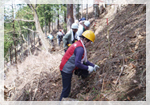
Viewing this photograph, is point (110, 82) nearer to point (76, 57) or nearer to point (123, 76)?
point (123, 76)

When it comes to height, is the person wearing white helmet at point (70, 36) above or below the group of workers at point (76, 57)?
above

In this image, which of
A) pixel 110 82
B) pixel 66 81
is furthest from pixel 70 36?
pixel 110 82

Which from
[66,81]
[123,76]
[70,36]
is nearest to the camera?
[123,76]

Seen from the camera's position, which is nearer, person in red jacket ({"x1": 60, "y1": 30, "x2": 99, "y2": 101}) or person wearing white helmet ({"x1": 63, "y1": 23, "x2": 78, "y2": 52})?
person in red jacket ({"x1": 60, "y1": 30, "x2": 99, "y2": 101})

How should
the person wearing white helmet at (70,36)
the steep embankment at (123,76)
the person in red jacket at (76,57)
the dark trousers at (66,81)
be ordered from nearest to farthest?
the steep embankment at (123,76) → the person in red jacket at (76,57) → the dark trousers at (66,81) → the person wearing white helmet at (70,36)

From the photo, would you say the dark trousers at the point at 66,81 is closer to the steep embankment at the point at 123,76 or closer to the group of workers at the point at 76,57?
the group of workers at the point at 76,57

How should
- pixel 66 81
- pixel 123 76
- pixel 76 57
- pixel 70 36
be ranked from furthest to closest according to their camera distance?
pixel 70 36 < pixel 66 81 < pixel 123 76 < pixel 76 57

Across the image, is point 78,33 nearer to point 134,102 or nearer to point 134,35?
point 134,35

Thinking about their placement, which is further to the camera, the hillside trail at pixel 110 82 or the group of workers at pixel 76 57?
the group of workers at pixel 76 57

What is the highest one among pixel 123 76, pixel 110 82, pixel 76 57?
pixel 76 57

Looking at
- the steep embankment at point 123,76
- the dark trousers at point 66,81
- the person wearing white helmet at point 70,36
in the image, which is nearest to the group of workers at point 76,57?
the dark trousers at point 66,81

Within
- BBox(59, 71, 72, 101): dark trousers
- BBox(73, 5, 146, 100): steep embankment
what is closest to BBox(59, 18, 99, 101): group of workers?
BBox(59, 71, 72, 101): dark trousers

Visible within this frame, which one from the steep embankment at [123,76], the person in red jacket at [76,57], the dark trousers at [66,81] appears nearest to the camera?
the steep embankment at [123,76]

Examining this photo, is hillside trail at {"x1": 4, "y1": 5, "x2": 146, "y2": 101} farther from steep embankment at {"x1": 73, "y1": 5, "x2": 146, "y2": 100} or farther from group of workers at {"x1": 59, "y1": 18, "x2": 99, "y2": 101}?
group of workers at {"x1": 59, "y1": 18, "x2": 99, "y2": 101}
